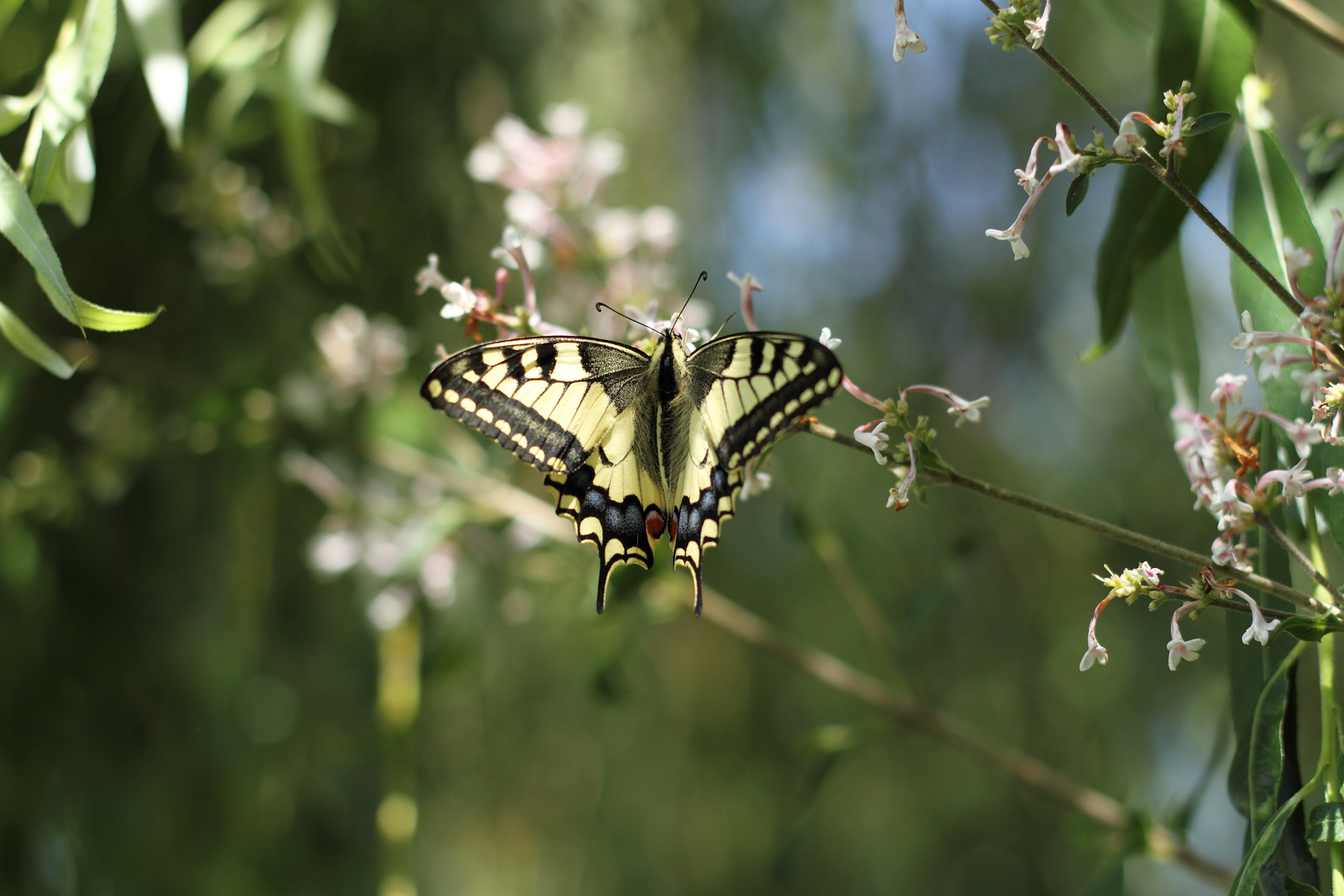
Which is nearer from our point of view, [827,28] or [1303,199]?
[1303,199]

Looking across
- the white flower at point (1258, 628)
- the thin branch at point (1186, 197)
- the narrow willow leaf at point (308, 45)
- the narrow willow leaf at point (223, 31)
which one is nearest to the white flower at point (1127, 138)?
the thin branch at point (1186, 197)

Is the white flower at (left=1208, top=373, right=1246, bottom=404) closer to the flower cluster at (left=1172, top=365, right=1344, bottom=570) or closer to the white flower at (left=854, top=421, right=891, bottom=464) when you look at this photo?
the flower cluster at (left=1172, top=365, right=1344, bottom=570)

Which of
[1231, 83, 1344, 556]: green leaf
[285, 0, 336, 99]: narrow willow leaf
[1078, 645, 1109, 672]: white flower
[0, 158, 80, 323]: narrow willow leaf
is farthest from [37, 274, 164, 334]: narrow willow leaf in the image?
[1231, 83, 1344, 556]: green leaf

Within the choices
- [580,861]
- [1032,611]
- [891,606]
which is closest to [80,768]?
[580,861]

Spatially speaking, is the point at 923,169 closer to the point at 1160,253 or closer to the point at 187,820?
the point at 1160,253

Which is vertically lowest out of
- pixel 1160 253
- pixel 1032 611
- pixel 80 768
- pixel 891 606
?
pixel 80 768
